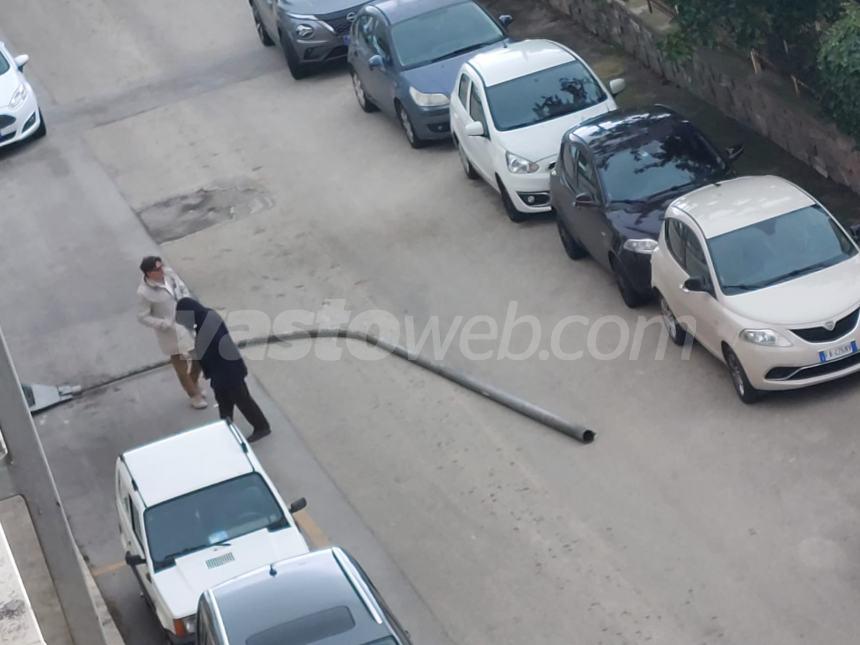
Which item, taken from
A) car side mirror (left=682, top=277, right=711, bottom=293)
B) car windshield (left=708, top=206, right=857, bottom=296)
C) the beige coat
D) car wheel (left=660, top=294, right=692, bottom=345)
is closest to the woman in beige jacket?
the beige coat

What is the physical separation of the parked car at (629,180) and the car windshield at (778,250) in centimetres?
145

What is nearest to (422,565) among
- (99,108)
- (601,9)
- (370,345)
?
(370,345)

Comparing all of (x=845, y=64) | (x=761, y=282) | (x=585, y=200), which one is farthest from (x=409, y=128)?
(x=761, y=282)

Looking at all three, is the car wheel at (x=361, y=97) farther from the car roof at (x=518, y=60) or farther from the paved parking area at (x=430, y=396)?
the car roof at (x=518, y=60)

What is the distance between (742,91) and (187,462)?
9.27 meters

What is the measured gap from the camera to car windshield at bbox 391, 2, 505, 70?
72.7 ft

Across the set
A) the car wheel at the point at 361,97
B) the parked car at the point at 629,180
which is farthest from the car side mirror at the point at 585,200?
Answer: the car wheel at the point at 361,97

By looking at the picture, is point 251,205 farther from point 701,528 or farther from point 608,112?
point 701,528

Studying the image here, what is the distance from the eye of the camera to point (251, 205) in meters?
21.3

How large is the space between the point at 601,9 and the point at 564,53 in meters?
3.98

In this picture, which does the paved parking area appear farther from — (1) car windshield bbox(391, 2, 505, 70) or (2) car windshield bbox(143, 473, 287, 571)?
(1) car windshield bbox(391, 2, 505, 70)

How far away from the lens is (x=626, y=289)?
1662cm

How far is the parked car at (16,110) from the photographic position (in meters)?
24.1

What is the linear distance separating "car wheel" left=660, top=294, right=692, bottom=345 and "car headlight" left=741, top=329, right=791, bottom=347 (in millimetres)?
1553
